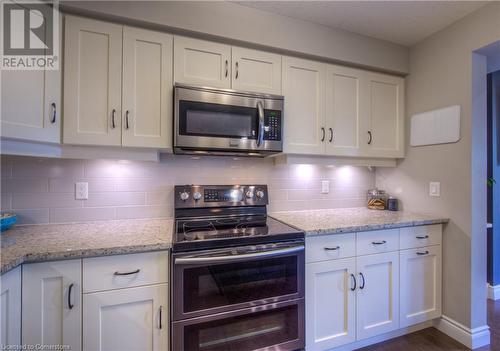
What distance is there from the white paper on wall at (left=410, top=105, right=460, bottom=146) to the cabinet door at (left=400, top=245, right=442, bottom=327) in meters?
0.88

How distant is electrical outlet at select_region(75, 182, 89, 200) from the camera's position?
64.8 inches

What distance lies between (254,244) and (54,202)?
1.40 meters

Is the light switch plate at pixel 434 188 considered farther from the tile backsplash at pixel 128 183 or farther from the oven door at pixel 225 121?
the oven door at pixel 225 121

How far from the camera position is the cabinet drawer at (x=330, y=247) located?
4.99 ft

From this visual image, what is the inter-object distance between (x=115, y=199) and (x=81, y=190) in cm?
22

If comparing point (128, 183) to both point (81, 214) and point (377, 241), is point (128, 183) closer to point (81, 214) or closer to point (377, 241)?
point (81, 214)

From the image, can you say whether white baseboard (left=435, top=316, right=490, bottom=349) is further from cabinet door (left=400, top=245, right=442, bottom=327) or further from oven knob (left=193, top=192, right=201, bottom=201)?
oven knob (left=193, top=192, right=201, bottom=201)

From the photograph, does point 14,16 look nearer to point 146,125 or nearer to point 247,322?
point 146,125

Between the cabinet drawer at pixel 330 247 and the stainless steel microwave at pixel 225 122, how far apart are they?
69 centimetres

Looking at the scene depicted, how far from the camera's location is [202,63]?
5.32ft

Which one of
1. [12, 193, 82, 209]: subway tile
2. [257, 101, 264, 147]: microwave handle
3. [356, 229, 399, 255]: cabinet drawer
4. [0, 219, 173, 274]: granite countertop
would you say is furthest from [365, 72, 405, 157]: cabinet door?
[12, 193, 82, 209]: subway tile

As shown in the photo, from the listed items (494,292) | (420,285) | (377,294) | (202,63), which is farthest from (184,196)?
(494,292)

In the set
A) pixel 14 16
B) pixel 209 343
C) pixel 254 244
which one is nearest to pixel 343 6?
pixel 254 244

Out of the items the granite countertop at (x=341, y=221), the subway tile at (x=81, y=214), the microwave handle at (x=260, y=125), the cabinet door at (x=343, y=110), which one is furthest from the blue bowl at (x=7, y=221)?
the cabinet door at (x=343, y=110)
